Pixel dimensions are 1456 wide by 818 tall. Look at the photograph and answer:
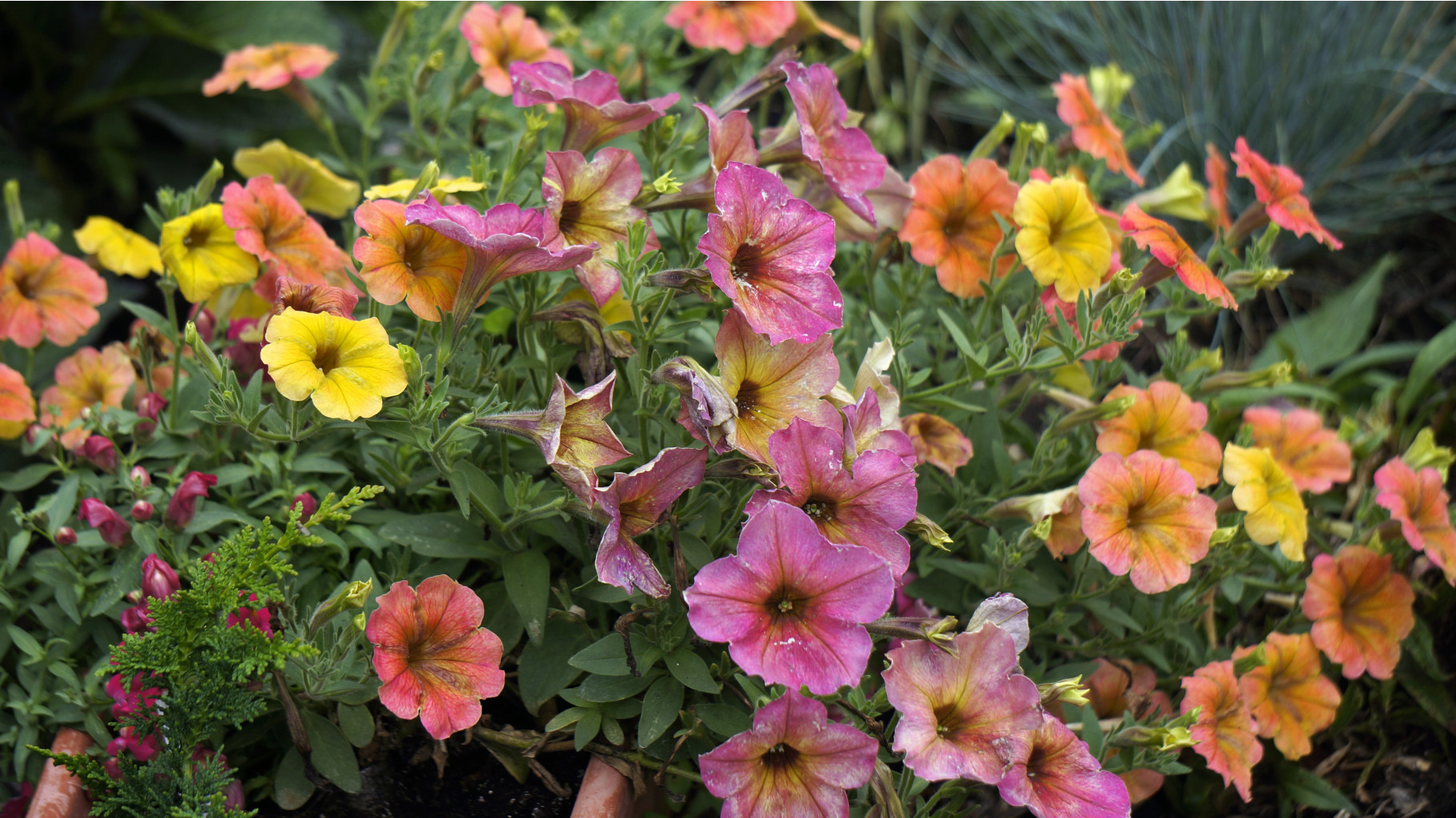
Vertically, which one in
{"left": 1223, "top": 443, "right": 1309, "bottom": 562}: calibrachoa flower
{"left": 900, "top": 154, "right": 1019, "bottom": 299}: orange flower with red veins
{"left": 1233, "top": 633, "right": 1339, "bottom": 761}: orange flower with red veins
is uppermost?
{"left": 900, "top": 154, "right": 1019, "bottom": 299}: orange flower with red veins

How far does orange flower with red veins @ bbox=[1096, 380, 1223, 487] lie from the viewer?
1558mm

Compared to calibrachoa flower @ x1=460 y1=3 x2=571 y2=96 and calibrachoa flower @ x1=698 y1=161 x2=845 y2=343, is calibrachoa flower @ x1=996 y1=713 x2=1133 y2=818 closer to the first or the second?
calibrachoa flower @ x1=698 y1=161 x2=845 y2=343

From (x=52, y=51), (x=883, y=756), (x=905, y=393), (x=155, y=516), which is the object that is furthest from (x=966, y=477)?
(x=52, y=51)

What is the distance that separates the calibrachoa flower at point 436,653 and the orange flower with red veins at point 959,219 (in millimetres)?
882

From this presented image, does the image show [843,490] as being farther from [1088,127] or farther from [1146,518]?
[1088,127]

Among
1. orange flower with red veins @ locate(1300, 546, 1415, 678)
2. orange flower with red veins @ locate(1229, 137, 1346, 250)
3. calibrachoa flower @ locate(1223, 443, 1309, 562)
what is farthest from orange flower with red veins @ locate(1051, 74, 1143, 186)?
orange flower with red veins @ locate(1300, 546, 1415, 678)

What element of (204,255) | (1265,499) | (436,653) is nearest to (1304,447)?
(1265,499)

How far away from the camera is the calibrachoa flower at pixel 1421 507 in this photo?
64.4 inches

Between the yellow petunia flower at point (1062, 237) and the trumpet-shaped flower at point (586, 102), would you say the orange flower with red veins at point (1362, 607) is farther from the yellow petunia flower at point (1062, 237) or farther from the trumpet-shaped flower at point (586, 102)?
the trumpet-shaped flower at point (586, 102)

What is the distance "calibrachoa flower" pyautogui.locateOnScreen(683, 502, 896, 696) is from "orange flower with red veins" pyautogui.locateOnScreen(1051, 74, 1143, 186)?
3.52 feet

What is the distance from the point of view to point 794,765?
1.17m

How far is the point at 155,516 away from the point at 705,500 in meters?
0.80

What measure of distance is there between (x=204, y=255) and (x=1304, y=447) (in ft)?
Answer: 5.94

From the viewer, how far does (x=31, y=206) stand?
272 centimetres
